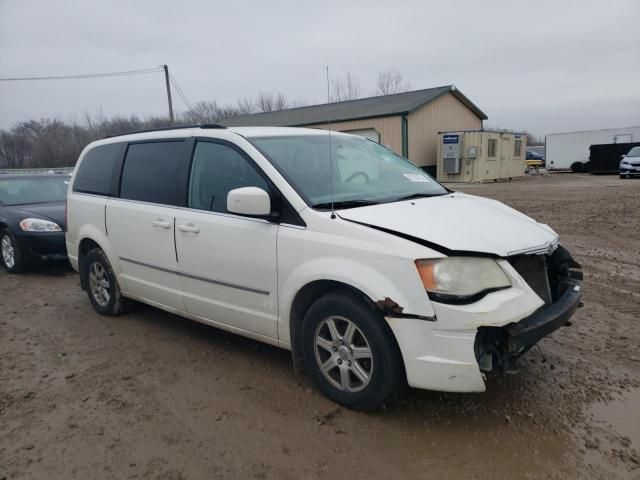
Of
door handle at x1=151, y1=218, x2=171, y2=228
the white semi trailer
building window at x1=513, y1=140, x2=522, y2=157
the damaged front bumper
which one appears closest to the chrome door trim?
door handle at x1=151, y1=218, x2=171, y2=228

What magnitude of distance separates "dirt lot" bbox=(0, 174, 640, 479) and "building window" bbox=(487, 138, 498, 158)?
20.9 metres

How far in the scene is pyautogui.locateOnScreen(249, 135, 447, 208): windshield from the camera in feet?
10.9

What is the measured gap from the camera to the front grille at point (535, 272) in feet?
9.51

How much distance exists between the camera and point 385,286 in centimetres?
269

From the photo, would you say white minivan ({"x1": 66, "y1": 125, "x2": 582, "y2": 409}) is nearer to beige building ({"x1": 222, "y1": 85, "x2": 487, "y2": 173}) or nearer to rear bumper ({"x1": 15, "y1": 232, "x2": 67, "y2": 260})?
rear bumper ({"x1": 15, "y1": 232, "x2": 67, "y2": 260})

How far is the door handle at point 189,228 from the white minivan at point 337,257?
1 centimetres

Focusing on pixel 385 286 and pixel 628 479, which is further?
pixel 385 286

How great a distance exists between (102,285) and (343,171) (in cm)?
289

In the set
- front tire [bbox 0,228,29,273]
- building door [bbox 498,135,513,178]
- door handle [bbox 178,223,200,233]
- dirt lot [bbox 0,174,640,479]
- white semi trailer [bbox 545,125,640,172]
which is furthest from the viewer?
white semi trailer [bbox 545,125,640,172]

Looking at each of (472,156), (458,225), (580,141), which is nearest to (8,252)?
(458,225)

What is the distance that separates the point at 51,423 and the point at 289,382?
1.53 m

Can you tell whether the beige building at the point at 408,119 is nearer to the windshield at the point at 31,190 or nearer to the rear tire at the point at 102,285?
the windshield at the point at 31,190

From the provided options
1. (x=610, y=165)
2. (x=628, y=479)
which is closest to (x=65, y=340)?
(x=628, y=479)

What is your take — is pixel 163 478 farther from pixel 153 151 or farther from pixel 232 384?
pixel 153 151
